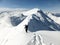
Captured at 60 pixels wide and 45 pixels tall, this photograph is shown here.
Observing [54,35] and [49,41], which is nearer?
[49,41]

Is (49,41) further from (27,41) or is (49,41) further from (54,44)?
(27,41)

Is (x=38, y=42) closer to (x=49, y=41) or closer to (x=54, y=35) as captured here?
(x=49, y=41)

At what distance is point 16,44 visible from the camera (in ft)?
167

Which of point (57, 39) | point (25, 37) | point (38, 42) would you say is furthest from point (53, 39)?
point (25, 37)

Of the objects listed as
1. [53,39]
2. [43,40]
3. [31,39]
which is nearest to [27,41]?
[31,39]

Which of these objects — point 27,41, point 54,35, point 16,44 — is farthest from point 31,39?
point 54,35

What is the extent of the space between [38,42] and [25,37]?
709 cm

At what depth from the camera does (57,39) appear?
49625mm

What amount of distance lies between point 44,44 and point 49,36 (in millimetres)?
7657

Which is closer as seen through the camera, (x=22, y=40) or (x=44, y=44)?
(x=44, y=44)

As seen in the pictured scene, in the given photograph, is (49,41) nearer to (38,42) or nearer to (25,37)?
(38,42)

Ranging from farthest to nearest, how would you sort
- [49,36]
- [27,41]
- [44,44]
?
[49,36], [27,41], [44,44]

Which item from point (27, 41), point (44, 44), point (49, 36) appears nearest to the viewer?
point (44, 44)

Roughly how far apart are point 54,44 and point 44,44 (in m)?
2.91
